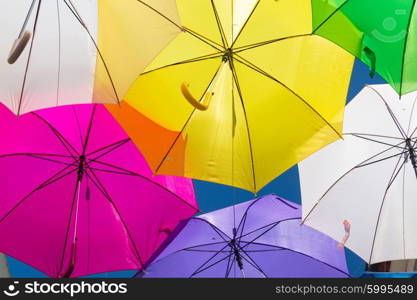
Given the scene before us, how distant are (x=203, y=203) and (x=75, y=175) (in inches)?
83.1

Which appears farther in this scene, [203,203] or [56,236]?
[203,203]

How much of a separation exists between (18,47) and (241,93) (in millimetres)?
2041

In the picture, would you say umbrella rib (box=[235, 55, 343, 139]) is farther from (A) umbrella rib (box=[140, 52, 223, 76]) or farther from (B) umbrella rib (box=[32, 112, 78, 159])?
(B) umbrella rib (box=[32, 112, 78, 159])

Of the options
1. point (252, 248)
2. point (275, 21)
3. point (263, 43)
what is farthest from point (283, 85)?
point (252, 248)

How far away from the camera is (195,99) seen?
489cm

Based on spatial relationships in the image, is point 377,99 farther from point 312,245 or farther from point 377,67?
point 312,245

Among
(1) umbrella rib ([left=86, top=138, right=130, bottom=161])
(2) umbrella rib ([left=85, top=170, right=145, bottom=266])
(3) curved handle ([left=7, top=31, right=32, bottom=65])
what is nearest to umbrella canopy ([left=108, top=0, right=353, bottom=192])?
(1) umbrella rib ([left=86, top=138, right=130, bottom=161])

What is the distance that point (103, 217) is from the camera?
18.4 ft

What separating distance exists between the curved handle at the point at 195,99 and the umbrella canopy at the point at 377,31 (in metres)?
1.03

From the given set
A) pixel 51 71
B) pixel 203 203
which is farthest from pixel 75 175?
pixel 203 203

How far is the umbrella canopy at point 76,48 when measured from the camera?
4.34 metres

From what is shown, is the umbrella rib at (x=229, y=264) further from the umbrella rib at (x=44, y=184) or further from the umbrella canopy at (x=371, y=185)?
the umbrella rib at (x=44, y=184)

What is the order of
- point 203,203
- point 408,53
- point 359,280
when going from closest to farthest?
point 359,280
point 408,53
point 203,203

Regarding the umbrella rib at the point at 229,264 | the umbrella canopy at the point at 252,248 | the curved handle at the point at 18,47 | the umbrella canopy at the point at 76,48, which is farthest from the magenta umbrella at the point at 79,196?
the curved handle at the point at 18,47
